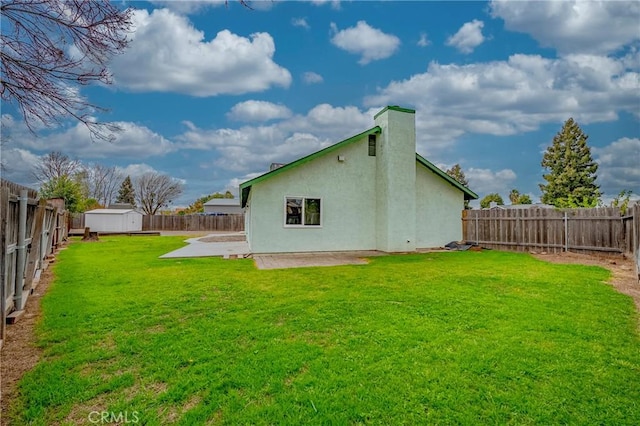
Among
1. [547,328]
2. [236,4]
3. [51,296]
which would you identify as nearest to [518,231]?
[547,328]

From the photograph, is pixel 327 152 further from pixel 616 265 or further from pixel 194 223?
pixel 194 223

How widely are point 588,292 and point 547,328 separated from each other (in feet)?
9.55

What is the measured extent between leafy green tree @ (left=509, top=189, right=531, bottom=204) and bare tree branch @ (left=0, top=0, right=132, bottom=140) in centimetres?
5834

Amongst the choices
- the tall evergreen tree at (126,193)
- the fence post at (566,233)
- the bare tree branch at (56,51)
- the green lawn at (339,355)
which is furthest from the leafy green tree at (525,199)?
the tall evergreen tree at (126,193)

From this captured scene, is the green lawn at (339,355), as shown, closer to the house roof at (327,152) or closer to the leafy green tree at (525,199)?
the house roof at (327,152)

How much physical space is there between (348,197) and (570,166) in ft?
135

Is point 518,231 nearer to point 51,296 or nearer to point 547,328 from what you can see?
point 547,328

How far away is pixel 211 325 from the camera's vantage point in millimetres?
4438

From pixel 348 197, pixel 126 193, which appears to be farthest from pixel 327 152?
pixel 126 193

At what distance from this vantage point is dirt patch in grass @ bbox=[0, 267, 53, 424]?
2.91 m

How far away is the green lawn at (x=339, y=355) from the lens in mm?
2540

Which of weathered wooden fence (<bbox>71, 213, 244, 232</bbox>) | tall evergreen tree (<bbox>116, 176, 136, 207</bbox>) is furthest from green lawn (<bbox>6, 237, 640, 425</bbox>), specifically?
tall evergreen tree (<bbox>116, 176, 136, 207</bbox>)

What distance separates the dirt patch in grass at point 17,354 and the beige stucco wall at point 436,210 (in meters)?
13.1

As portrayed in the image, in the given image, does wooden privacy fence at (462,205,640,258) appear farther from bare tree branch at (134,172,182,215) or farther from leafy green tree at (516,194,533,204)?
bare tree branch at (134,172,182,215)
